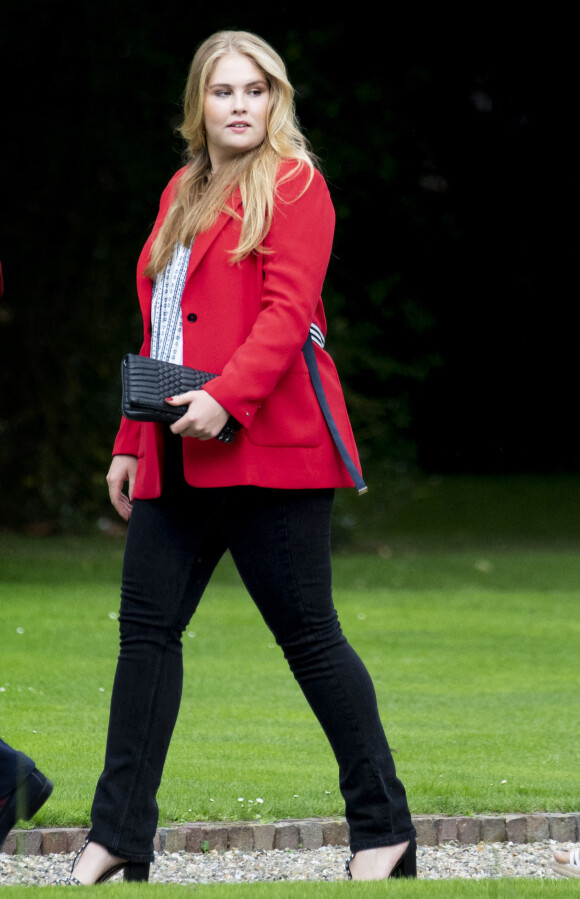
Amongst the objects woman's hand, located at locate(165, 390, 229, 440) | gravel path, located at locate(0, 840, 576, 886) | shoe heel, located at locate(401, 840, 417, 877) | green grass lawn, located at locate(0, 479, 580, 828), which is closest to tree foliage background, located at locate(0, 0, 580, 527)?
green grass lawn, located at locate(0, 479, 580, 828)

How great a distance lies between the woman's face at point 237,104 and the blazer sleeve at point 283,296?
0.59ft

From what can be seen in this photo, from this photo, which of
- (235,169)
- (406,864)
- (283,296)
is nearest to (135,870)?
(406,864)

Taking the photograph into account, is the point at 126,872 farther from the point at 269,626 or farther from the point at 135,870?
the point at 269,626

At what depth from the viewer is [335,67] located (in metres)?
15.6

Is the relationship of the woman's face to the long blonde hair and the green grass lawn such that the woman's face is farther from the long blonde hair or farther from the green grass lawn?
the green grass lawn

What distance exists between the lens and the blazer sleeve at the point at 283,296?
11.3 feet

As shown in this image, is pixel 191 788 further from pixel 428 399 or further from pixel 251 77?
pixel 428 399

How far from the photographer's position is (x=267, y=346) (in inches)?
136

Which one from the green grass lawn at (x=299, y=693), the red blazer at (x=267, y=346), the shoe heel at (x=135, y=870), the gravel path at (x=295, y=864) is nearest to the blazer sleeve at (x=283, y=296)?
the red blazer at (x=267, y=346)

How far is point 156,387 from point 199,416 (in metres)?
0.13

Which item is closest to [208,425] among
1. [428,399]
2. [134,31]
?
[134,31]

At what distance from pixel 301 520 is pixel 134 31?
1184cm

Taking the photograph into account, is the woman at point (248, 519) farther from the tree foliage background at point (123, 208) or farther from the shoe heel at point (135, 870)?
the tree foliage background at point (123, 208)

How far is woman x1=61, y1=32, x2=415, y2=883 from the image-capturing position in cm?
354
